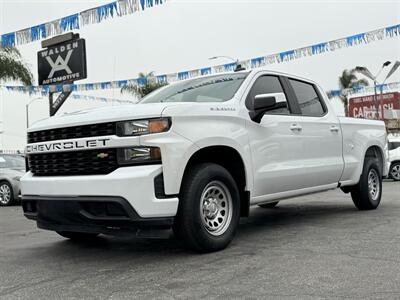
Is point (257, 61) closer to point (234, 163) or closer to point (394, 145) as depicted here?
point (394, 145)

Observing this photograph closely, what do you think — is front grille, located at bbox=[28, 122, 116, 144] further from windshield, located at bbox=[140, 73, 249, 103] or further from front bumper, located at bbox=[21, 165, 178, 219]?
windshield, located at bbox=[140, 73, 249, 103]

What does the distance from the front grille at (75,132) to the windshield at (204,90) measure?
1.36m

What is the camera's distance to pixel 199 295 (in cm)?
334

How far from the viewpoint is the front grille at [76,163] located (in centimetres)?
419

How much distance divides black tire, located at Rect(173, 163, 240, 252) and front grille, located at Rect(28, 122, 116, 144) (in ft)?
2.65

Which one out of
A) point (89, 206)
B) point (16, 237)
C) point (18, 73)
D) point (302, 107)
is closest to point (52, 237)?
point (16, 237)

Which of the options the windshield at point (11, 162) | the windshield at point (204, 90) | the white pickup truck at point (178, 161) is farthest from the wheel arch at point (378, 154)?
the windshield at point (11, 162)

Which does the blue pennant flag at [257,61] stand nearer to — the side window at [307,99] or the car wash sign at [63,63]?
the car wash sign at [63,63]

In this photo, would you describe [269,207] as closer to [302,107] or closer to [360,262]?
[302,107]

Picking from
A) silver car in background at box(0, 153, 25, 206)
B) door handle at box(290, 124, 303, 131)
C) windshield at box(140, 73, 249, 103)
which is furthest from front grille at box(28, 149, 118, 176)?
silver car in background at box(0, 153, 25, 206)

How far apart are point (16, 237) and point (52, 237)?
0.58 meters

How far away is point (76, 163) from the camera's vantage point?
4367mm

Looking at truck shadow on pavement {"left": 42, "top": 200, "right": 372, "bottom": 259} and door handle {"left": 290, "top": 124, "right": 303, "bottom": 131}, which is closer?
truck shadow on pavement {"left": 42, "top": 200, "right": 372, "bottom": 259}

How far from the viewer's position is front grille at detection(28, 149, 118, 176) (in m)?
4.19
